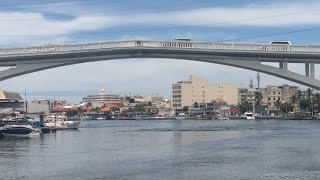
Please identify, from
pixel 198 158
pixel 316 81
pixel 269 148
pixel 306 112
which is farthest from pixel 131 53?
pixel 306 112

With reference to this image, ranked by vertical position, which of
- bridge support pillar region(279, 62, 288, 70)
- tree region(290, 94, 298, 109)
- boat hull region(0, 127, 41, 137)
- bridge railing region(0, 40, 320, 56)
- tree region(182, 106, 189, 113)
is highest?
bridge railing region(0, 40, 320, 56)

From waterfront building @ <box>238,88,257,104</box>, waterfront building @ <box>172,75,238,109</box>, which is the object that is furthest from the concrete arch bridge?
waterfront building @ <box>172,75,238,109</box>

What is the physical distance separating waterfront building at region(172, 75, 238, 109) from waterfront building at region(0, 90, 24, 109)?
96.2m

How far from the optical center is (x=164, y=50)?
50.7 m

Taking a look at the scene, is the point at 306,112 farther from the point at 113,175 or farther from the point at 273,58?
the point at 113,175

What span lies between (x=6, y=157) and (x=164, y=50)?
2159 cm

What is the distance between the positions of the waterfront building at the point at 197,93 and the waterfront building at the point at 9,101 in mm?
96193

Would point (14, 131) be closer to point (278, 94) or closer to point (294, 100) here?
point (294, 100)

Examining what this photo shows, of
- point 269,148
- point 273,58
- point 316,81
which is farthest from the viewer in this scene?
point 273,58

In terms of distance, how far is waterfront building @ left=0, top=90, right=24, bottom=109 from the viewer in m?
71.6

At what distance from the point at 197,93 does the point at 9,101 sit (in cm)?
Answer: 11036

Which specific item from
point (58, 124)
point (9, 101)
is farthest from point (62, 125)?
point (9, 101)

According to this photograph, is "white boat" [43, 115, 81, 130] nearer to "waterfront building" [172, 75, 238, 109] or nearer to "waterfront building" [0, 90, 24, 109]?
"waterfront building" [0, 90, 24, 109]

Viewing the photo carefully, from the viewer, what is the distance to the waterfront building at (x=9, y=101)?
71562mm
